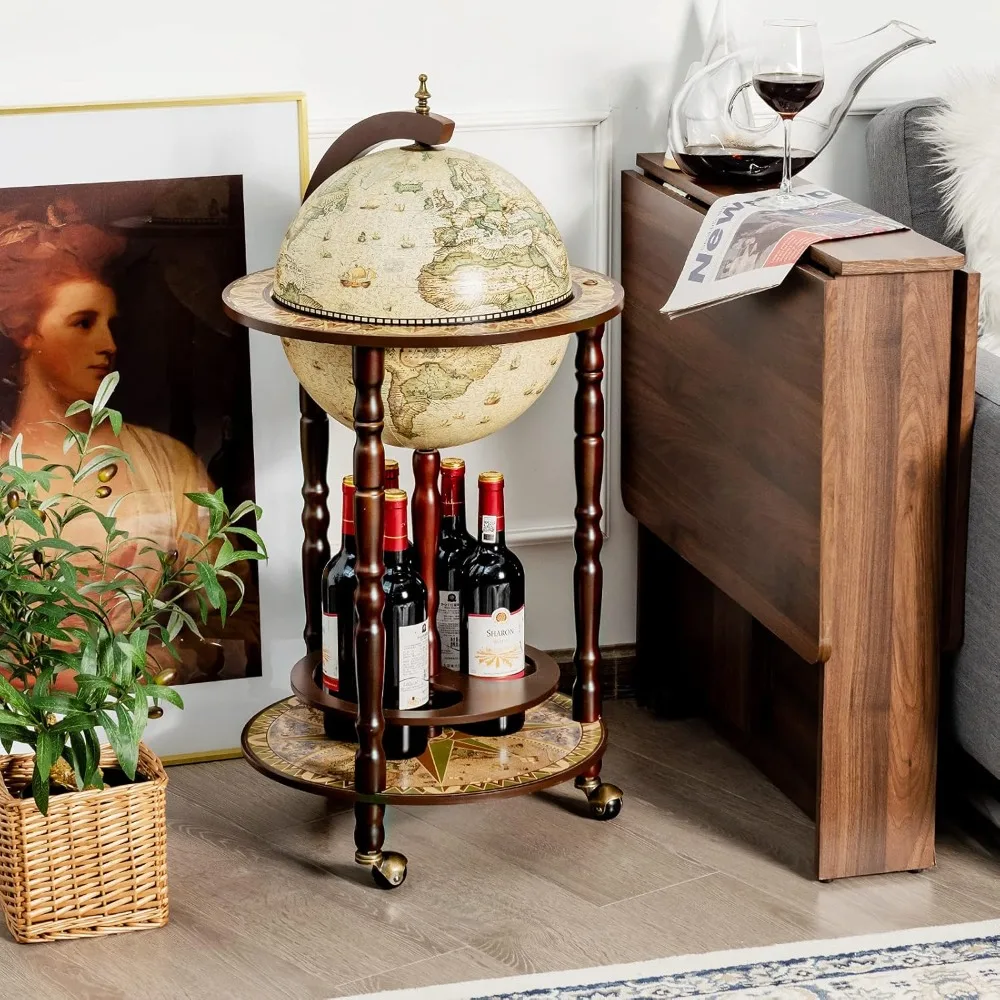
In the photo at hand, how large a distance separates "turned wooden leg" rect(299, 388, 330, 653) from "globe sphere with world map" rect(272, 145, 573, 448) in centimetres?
29

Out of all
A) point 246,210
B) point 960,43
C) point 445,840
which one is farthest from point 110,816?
point 960,43

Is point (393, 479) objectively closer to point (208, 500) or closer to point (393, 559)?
point (393, 559)

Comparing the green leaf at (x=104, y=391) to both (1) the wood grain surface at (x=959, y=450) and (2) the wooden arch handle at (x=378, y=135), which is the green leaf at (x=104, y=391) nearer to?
(2) the wooden arch handle at (x=378, y=135)

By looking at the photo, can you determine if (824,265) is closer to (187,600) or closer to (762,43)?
(762,43)

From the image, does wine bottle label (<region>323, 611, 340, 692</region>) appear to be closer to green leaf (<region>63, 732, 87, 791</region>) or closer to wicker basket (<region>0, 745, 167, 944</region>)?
wicker basket (<region>0, 745, 167, 944</region>)

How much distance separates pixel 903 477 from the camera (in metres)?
2.02

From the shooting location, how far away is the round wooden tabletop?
191 centimetres

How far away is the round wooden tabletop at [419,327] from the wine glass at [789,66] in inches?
13.5

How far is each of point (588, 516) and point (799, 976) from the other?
28.0 inches

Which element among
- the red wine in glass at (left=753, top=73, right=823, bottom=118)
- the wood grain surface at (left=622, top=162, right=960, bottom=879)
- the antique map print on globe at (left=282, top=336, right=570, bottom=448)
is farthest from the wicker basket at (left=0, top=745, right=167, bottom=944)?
the red wine in glass at (left=753, top=73, right=823, bottom=118)

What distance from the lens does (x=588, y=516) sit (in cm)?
228

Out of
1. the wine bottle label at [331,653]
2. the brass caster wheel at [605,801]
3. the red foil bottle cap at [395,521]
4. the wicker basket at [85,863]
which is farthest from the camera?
the brass caster wheel at [605,801]

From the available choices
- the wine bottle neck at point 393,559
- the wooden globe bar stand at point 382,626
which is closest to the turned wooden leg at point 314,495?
the wooden globe bar stand at point 382,626

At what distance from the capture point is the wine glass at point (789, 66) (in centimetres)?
207
